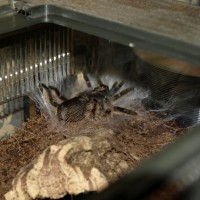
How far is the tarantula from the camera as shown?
156 cm

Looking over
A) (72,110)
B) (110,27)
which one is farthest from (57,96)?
(110,27)

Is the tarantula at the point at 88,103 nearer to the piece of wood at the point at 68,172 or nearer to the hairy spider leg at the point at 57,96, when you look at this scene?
the hairy spider leg at the point at 57,96

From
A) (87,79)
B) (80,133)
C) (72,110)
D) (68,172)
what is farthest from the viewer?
(87,79)

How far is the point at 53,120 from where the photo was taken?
1563 mm

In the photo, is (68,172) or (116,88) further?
(116,88)

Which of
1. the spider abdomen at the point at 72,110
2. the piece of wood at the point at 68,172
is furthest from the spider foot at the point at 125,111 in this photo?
the piece of wood at the point at 68,172

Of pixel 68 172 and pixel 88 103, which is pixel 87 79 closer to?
pixel 88 103

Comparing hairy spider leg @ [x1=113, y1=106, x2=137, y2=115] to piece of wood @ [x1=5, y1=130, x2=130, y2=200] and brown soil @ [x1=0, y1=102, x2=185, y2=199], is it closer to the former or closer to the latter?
brown soil @ [x1=0, y1=102, x2=185, y2=199]

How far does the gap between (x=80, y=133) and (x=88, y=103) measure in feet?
0.57

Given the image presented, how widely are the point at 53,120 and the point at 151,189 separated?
92cm

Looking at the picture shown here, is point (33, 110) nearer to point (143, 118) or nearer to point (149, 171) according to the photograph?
point (143, 118)

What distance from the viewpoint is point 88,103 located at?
1586 millimetres

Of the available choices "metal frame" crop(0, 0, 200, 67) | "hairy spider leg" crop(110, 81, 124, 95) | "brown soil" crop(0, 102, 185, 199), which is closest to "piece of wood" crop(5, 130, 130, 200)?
"brown soil" crop(0, 102, 185, 199)

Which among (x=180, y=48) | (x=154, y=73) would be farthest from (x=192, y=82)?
(x=180, y=48)
